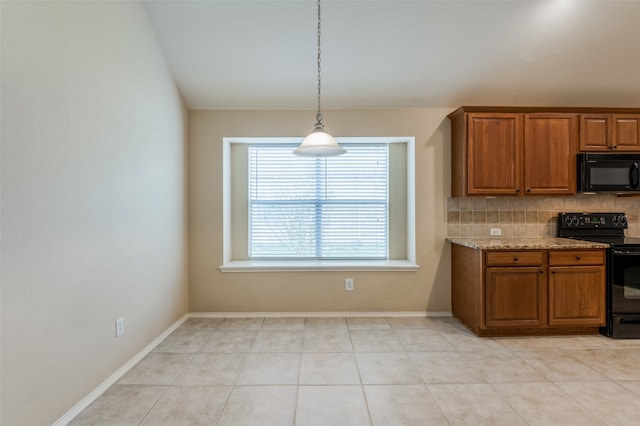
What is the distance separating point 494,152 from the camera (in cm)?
316

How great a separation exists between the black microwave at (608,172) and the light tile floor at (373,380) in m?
1.44

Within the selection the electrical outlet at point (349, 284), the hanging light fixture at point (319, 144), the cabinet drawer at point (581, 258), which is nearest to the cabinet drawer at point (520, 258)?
the cabinet drawer at point (581, 258)

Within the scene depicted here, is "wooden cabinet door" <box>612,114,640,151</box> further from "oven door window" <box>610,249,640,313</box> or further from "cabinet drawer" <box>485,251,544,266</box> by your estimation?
"cabinet drawer" <box>485,251,544,266</box>

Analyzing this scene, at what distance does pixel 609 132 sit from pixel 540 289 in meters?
1.75

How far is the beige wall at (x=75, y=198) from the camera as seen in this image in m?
1.54

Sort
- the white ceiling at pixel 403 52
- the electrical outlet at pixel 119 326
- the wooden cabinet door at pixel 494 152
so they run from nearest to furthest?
1. the electrical outlet at pixel 119 326
2. the white ceiling at pixel 403 52
3. the wooden cabinet door at pixel 494 152

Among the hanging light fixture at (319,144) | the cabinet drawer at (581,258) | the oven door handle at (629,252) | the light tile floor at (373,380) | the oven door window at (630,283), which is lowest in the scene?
the light tile floor at (373,380)

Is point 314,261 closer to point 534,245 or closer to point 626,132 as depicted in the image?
point 534,245

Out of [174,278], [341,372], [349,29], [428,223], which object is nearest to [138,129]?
[174,278]

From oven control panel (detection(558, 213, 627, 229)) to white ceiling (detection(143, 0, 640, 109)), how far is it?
3.89 ft

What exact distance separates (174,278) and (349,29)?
2.84 metres

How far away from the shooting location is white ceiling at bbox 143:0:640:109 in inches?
105

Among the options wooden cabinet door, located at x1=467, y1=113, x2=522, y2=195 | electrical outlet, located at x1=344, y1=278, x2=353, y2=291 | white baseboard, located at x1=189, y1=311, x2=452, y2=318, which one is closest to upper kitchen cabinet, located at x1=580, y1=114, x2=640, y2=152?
wooden cabinet door, located at x1=467, y1=113, x2=522, y2=195

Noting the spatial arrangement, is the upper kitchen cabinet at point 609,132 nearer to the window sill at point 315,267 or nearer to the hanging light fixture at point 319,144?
the window sill at point 315,267
